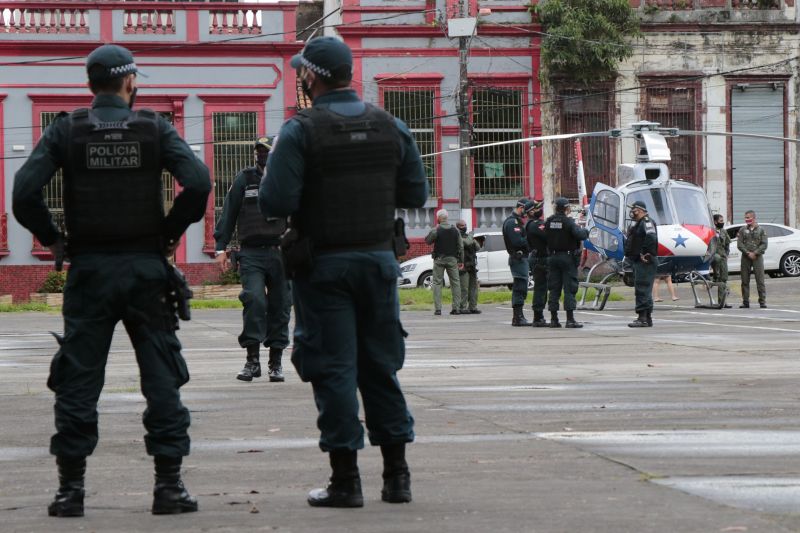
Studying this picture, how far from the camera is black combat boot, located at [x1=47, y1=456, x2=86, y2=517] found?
20.9 feet

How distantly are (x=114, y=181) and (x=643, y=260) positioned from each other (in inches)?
674

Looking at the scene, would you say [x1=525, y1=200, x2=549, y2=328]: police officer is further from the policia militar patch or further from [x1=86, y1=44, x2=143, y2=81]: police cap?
the policia militar patch

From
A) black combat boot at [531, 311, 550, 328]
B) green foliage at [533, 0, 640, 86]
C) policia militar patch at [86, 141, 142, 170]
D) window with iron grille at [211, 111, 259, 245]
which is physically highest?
green foliage at [533, 0, 640, 86]

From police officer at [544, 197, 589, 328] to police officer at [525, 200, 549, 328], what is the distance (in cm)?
35

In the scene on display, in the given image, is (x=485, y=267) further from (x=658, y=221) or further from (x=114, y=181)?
(x=114, y=181)

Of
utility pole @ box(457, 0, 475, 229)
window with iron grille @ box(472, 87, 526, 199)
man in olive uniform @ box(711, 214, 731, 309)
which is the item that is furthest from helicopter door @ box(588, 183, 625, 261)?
window with iron grille @ box(472, 87, 526, 199)

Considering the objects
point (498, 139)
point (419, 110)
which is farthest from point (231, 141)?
point (498, 139)

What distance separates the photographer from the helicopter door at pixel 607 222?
3153 centimetres

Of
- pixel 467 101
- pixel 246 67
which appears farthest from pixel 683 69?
pixel 246 67

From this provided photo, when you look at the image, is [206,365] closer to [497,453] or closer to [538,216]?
[497,453]

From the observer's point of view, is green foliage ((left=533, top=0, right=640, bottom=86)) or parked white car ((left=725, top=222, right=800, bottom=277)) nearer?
parked white car ((left=725, top=222, right=800, bottom=277))

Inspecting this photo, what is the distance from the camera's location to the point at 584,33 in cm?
4288

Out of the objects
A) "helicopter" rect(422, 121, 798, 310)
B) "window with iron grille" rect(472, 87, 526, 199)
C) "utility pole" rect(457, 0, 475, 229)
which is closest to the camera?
"helicopter" rect(422, 121, 798, 310)

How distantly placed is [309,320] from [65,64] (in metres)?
36.2
